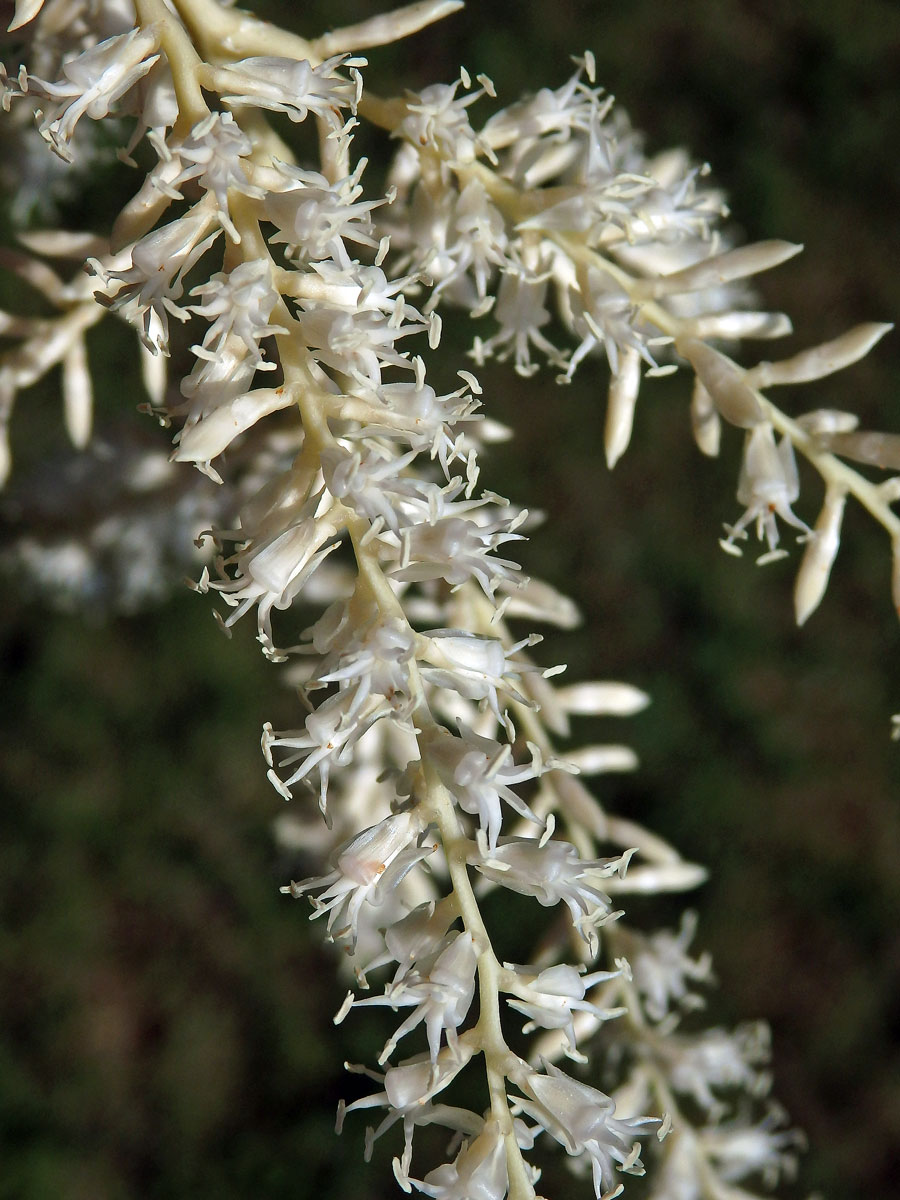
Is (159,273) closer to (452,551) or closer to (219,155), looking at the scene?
(219,155)

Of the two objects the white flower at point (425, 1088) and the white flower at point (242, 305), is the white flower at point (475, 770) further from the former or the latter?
the white flower at point (242, 305)

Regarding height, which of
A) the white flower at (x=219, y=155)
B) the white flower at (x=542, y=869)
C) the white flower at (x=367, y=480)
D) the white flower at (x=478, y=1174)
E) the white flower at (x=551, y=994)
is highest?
the white flower at (x=219, y=155)

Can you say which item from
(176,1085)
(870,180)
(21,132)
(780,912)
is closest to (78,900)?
(176,1085)

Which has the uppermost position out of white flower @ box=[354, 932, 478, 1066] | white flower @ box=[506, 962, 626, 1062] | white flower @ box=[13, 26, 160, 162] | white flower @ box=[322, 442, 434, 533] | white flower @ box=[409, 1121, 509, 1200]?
white flower @ box=[13, 26, 160, 162]

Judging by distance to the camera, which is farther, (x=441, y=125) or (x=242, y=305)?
(x=441, y=125)

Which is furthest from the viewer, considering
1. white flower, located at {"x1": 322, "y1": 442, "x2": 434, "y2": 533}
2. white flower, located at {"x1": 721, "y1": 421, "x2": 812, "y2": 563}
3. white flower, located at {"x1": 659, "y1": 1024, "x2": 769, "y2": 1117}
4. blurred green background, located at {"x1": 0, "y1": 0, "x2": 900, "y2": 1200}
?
blurred green background, located at {"x1": 0, "y1": 0, "x2": 900, "y2": 1200}

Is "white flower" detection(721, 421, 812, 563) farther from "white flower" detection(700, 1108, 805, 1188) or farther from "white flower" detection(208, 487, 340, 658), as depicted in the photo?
"white flower" detection(700, 1108, 805, 1188)

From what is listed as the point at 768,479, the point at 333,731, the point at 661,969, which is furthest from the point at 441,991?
the point at 661,969

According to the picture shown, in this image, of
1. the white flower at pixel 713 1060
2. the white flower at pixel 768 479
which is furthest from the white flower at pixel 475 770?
the white flower at pixel 713 1060

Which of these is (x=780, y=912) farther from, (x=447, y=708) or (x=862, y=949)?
(x=447, y=708)

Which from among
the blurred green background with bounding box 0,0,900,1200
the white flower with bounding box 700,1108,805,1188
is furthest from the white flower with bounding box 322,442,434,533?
the blurred green background with bounding box 0,0,900,1200
